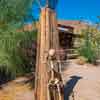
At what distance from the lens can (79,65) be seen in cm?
1981

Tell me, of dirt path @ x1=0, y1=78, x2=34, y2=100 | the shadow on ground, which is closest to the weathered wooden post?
the shadow on ground

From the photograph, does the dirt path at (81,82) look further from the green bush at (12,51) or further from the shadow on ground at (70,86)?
the green bush at (12,51)

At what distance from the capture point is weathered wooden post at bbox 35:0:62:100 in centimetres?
941

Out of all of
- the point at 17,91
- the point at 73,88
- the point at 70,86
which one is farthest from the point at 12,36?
the point at 73,88

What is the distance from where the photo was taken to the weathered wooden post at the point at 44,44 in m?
9.41

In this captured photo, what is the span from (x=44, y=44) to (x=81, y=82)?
5063 mm

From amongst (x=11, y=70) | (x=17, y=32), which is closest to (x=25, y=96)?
(x=11, y=70)

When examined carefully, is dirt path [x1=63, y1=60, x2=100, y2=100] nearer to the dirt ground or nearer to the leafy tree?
the dirt ground

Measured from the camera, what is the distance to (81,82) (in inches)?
555

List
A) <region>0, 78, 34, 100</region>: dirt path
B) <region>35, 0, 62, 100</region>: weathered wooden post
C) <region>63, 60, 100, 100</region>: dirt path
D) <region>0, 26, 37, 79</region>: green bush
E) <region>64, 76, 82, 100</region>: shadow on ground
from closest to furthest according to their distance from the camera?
1. <region>35, 0, 62, 100</region>: weathered wooden post
2. <region>64, 76, 82, 100</region>: shadow on ground
3. <region>63, 60, 100, 100</region>: dirt path
4. <region>0, 78, 34, 100</region>: dirt path
5. <region>0, 26, 37, 79</region>: green bush

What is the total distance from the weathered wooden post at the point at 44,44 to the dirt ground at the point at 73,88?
51.2 inches

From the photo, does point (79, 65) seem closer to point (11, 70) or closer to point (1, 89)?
point (11, 70)

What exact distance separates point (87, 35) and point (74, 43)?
5.98 metres

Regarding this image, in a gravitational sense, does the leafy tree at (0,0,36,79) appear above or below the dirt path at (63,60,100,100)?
above
